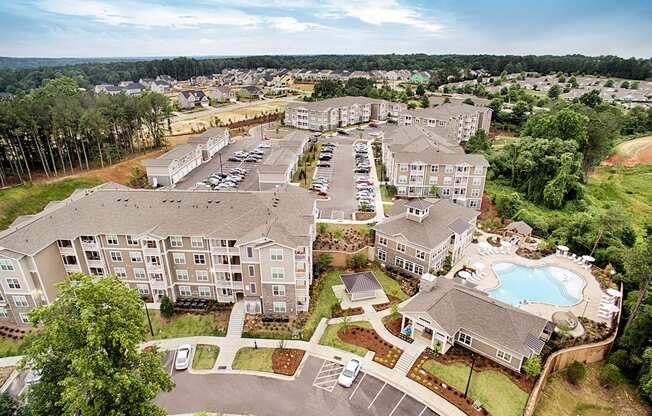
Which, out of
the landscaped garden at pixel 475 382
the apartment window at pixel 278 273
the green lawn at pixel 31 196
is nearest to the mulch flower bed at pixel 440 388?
the landscaped garden at pixel 475 382

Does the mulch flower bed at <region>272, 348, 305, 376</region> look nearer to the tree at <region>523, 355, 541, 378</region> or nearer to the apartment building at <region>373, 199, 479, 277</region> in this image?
the apartment building at <region>373, 199, 479, 277</region>

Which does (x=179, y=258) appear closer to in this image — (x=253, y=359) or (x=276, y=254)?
(x=276, y=254)

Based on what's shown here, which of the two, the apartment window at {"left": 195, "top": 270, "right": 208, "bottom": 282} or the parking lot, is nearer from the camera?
the parking lot

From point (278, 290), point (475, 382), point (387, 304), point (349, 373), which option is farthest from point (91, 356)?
point (475, 382)

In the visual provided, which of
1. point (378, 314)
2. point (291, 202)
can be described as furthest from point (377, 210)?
point (378, 314)

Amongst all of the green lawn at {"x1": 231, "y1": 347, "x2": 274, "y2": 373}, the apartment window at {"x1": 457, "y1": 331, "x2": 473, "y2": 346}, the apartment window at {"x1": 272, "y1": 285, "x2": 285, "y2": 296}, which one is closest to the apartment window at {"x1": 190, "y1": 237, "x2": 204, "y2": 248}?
the apartment window at {"x1": 272, "y1": 285, "x2": 285, "y2": 296}

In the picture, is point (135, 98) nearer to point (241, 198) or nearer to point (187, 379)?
point (241, 198)
